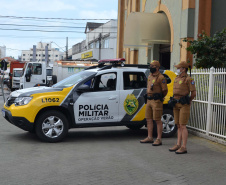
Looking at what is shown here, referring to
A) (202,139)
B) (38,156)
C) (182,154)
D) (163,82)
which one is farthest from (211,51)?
(38,156)

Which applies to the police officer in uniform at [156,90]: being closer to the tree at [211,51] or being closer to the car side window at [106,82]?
the car side window at [106,82]

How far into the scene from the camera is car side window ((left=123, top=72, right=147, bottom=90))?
9.08m

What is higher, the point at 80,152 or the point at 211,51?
the point at 211,51

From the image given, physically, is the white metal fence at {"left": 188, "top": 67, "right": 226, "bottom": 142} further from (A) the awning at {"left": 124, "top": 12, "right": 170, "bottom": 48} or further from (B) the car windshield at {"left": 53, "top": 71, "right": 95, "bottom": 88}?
(A) the awning at {"left": 124, "top": 12, "right": 170, "bottom": 48}

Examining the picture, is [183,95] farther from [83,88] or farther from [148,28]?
[148,28]

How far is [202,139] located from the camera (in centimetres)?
948

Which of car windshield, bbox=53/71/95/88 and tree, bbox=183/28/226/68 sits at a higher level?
tree, bbox=183/28/226/68

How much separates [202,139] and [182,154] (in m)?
2.21

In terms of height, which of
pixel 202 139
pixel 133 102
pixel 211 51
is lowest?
pixel 202 139

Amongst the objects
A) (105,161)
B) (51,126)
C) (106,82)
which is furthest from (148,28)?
(105,161)

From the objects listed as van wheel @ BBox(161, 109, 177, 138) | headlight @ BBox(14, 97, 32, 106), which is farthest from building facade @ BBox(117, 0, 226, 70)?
headlight @ BBox(14, 97, 32, 106)

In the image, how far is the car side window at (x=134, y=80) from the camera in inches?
357

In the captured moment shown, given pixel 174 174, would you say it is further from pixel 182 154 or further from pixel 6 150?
pixel 6 150

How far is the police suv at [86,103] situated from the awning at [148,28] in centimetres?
965
